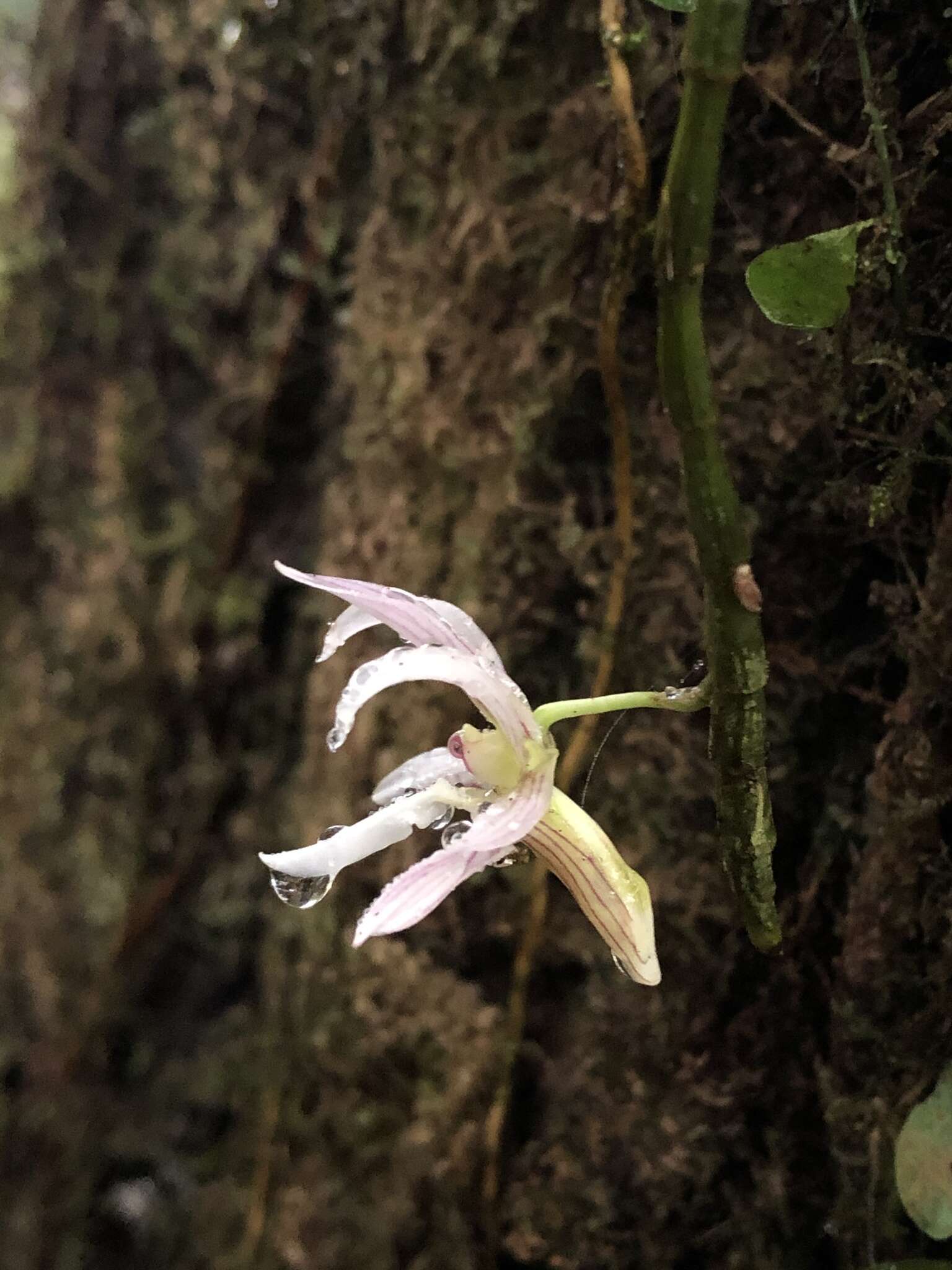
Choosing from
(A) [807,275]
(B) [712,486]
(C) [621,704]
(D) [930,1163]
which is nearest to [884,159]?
(A) [807,275]

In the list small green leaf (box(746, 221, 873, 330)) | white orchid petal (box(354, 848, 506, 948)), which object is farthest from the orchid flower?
small green leaf (box(746, 221, 873, 330))

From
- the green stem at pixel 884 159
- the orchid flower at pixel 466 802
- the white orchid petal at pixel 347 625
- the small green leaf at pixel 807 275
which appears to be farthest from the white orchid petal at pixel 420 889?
the green stem at pixel 884 159

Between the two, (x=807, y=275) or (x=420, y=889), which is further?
(x=807, y=275)

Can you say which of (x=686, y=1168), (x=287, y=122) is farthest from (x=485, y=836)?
(x=287, y=122)

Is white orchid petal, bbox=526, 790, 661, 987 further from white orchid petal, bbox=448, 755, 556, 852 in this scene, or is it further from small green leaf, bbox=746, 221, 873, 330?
small green leaf, bbox=746, 221, 873, 330

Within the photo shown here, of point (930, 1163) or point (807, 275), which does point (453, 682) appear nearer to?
point (807, 275)

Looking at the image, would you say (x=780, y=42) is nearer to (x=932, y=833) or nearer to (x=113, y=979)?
(x=932, y=833)
